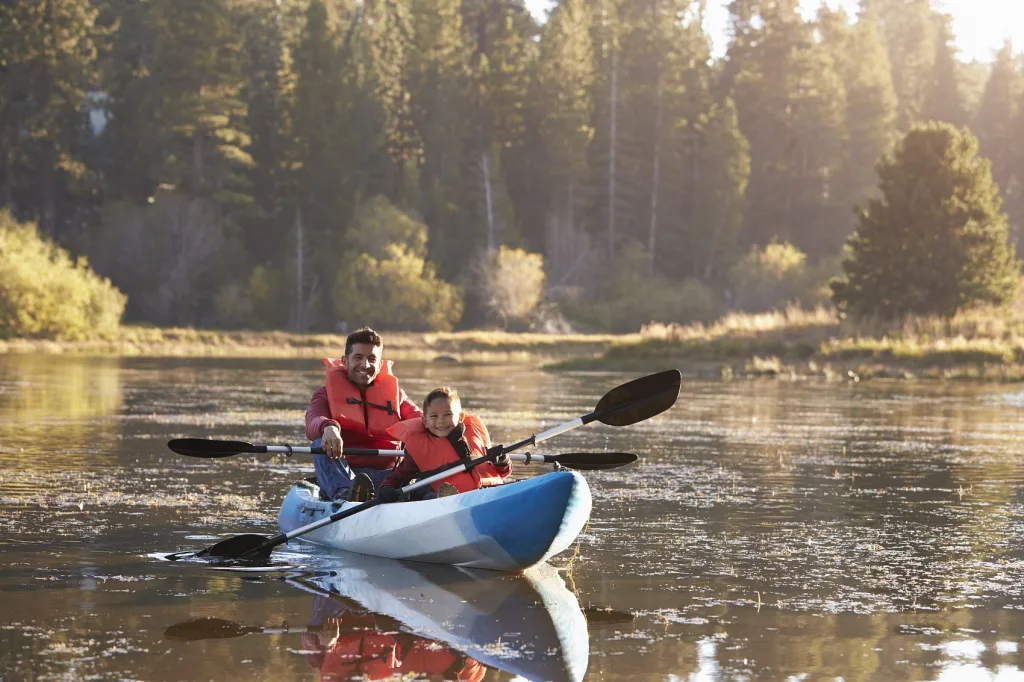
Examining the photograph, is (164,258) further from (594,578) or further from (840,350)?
(594,578)

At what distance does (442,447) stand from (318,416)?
1.69m

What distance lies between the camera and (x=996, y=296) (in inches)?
1959

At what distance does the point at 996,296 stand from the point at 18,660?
149 ft

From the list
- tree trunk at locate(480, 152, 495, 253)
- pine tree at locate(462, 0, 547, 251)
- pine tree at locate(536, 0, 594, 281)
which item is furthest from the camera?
pine tree at locate(536, 0, 594, 281)

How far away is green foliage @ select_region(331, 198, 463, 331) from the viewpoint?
81938 millimetres

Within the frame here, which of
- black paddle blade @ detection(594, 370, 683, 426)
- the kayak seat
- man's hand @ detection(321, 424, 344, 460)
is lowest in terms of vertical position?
the kayak seat

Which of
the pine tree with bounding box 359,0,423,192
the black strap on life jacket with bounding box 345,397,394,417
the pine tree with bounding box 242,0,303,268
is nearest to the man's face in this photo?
the black strap on life jacket with bounding box 345,397,394,417

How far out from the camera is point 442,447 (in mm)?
11875

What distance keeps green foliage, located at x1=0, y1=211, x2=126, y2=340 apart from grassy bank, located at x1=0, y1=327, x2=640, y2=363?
91 cm

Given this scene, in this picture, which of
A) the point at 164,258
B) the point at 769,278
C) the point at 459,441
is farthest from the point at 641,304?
the point at 459,441

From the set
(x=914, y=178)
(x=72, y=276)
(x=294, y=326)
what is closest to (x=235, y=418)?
(x=914, y=178)

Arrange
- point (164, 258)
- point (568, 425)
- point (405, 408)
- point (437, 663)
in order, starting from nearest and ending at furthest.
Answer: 1. point (437, 663)
2. point (568, 425)
3. point (405, 408)
4. point (164, 258)

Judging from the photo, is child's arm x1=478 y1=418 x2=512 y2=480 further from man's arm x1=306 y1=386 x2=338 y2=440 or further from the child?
man's arm x1=306 y1=386 x2=338 y2=440

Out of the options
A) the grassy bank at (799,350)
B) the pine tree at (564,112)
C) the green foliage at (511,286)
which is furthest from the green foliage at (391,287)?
the grassy bank at (799,350)
